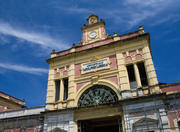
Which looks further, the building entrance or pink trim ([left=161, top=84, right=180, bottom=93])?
the building entrance

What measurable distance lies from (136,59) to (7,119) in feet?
49.9

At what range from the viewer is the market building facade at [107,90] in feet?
45.8

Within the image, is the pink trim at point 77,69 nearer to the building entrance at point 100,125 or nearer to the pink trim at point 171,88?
the building entrance at point 100,125

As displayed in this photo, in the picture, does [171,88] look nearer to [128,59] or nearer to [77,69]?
[128,59]

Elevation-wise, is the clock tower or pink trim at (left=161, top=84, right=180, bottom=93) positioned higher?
the clock tower

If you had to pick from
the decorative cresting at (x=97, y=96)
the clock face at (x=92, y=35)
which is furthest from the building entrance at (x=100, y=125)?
the clock face at (x=92, y=35)

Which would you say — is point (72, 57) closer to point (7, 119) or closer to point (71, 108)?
point (71, 108)

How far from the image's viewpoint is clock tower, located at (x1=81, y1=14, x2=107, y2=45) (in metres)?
20.4

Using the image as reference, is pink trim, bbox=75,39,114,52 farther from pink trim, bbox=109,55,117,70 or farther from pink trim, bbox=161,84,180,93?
pink trim, bbox=161,84,180,93

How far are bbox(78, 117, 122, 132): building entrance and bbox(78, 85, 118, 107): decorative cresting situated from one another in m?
1.99

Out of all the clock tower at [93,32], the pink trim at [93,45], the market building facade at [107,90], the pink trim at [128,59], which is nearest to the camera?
the market building facade at [107,90]

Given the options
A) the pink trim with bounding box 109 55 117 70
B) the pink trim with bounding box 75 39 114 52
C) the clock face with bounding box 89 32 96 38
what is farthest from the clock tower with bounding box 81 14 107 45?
the pink trim with bounding box 109 55 117 70

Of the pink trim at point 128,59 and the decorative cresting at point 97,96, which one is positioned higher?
the pink trim at point 128,59

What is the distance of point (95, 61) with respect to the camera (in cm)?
1856
